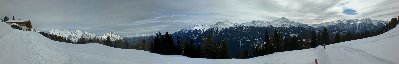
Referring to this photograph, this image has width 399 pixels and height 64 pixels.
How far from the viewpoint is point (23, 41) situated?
23.3 metres

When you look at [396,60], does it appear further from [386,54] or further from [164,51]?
[164,51]

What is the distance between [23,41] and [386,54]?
62.3 feet

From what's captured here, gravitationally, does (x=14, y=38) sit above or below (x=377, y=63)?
above

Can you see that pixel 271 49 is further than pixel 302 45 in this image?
No

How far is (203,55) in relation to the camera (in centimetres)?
9244

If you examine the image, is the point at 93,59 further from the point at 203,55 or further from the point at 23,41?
the point at 203,55

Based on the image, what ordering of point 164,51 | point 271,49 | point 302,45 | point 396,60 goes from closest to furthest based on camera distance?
point 396,60 < point 164,51 < point 271,49 < point 302,45

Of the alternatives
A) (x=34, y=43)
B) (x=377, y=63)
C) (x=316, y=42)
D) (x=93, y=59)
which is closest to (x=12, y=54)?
(x=34, y=43)

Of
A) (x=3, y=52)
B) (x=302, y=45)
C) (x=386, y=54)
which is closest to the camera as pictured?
(x=3, y=52)

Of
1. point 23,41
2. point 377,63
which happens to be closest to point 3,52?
point 23,41

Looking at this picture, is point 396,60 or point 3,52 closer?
point 3,52

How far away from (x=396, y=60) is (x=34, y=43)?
18.0 metres

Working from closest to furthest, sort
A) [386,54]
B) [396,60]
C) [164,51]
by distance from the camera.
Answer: [396,60] → [386,54] → [164,51]

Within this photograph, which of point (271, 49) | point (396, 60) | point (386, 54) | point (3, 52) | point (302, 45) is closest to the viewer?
point (3, 52)
